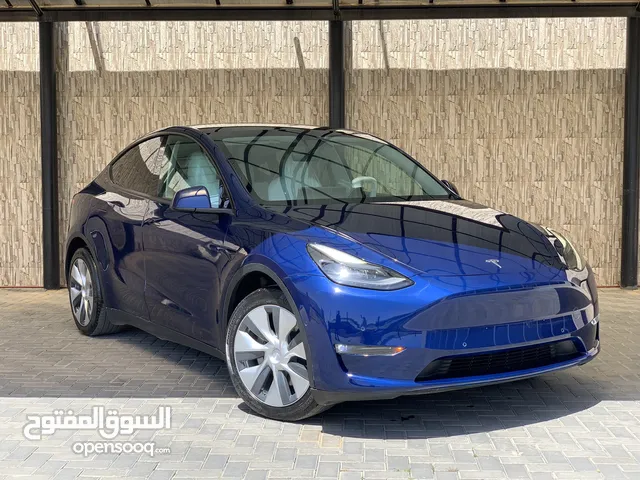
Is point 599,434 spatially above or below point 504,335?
below

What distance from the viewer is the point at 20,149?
10336 millimetres

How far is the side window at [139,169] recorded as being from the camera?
22.3 ft

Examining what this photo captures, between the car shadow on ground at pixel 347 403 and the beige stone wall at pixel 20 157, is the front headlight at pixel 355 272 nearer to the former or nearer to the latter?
the car shadow on ground at pixel 347 403

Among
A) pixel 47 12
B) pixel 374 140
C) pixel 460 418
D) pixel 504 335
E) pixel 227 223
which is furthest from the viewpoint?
pixel 47 12

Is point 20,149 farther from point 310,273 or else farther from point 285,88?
point 310,273

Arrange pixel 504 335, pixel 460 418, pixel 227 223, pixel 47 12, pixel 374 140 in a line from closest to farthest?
pixel 504 335, pixel 460 418, pixel 227 223, pixel 374 140, pixel 47 12

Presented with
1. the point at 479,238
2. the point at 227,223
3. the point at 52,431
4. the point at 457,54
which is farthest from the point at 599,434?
the point at 457,54

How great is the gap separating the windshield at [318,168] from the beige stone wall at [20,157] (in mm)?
4558

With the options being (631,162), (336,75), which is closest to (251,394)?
(336,75)

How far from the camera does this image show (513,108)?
10.2 m

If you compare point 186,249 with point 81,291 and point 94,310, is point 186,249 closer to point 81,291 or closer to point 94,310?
point 94,310

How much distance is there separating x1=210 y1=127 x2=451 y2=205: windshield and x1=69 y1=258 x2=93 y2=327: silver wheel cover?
181 centimetres

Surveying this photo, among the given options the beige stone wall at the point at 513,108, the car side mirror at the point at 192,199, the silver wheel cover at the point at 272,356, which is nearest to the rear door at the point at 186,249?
the car side mirror at the point at 192,199

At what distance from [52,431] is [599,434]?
280 cm
